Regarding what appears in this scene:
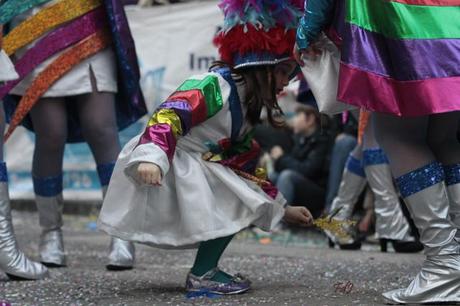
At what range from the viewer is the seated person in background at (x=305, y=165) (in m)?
6.95

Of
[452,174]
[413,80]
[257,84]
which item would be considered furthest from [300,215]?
[413,80]

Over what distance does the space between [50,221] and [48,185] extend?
7.1 inches

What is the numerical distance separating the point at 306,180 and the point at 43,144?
2990 millimetres

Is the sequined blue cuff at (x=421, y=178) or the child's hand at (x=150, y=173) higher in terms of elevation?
the child's hand at (x=150, y=173)

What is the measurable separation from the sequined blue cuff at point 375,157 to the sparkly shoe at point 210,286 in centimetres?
194

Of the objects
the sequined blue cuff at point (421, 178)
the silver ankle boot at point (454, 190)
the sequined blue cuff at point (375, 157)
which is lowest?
the sequined blue cuff at point (375, 157)

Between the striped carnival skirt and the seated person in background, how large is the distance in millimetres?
3985

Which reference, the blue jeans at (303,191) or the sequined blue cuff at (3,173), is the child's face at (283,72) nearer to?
the sequined blue cuff at (3,173)

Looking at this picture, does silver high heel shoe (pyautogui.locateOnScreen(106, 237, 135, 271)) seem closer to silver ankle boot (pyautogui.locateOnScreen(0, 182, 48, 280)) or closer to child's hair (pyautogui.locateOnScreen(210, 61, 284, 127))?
silver ankle boot (pyautogui.locateOnScreen(0, 182, 48, 280))

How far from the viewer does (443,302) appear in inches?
119

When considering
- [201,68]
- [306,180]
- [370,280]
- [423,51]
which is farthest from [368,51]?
[201,68]

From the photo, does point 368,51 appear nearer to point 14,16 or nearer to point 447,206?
point 447,206

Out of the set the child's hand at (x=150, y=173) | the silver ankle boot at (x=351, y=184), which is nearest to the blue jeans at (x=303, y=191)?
the silver ankle boot at (x=351, y=184)

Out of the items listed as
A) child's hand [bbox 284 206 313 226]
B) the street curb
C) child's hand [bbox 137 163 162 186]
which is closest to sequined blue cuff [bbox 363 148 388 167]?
child's hand [bbox 284 206 313 226]
